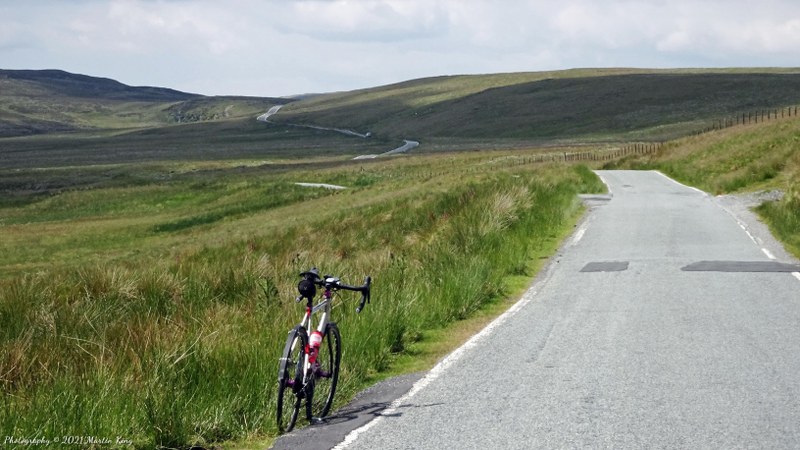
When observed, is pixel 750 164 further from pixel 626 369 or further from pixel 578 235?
pixel 626 369

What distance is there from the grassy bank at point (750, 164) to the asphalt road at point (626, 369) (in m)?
5.60

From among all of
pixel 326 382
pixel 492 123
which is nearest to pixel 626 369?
pixel 326 382

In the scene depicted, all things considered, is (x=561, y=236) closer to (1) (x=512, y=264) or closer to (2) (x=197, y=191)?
(1) (x=512, y=264)

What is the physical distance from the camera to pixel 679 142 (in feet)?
204

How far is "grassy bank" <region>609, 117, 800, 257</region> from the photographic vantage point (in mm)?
23373

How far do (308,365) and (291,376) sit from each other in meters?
0.43

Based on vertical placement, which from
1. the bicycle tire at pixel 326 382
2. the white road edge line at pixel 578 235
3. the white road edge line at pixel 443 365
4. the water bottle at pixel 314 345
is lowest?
the white road edge line at pixel 578 235

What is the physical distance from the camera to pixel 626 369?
9.05 meters

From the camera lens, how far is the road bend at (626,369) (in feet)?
23.1

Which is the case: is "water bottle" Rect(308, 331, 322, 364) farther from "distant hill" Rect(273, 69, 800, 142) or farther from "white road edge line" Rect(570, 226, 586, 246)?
"distant hill" Rect(273, 69, 800, 142)

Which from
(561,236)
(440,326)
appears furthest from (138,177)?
(440,326)

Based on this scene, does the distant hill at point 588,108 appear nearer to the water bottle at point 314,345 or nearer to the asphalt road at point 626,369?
the asphalt road at point 626,369

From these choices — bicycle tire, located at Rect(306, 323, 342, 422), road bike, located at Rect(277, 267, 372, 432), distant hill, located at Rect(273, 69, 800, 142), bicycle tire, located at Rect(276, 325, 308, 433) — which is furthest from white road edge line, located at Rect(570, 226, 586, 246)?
distant hill, located at Rect(273, 69, 800, 142)

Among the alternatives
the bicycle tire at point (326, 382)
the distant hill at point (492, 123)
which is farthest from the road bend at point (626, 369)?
the distant hill at point (492, 123)
